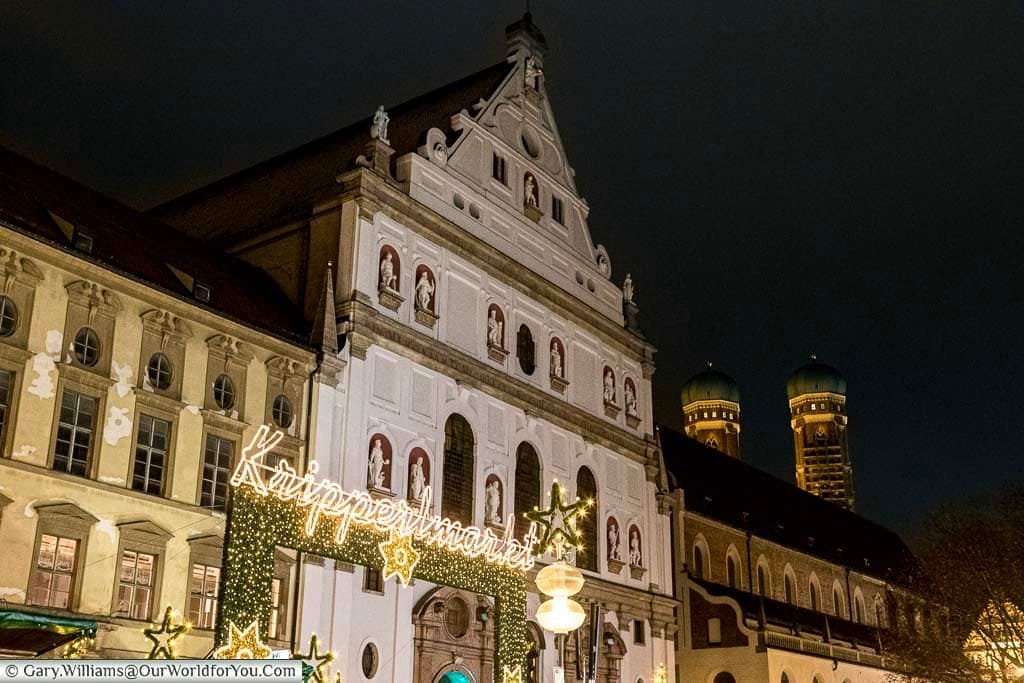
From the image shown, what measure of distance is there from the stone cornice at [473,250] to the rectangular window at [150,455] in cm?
1010

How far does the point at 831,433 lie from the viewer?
102 meters

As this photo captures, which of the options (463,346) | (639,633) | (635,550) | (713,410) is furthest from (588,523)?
(713,410)

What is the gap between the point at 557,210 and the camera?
44719 millimetres

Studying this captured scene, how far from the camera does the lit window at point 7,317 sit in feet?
81.6

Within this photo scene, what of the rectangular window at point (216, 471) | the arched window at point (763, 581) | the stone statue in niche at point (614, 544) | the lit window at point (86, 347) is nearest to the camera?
the lit window at point (86, 347)

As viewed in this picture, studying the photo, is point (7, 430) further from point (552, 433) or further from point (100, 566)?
point (552, 433)

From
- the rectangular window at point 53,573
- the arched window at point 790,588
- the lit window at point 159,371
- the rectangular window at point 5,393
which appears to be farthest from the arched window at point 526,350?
the arched window at point 790,588

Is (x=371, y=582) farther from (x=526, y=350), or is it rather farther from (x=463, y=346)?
(x=526, y=350)

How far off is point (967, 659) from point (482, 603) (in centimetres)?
1998

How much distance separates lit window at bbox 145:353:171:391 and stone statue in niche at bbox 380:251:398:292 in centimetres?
820

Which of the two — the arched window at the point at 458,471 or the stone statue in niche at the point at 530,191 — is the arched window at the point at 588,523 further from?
the stone statue in niche at the point at 530,191

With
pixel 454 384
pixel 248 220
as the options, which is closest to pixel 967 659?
pixel 454 384

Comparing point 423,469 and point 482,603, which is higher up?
point 423,469

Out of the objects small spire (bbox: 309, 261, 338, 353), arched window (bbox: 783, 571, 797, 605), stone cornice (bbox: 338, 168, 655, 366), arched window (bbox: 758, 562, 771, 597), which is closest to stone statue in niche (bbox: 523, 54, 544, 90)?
stone cornice (bbox: 338, 168, 655, 366)
